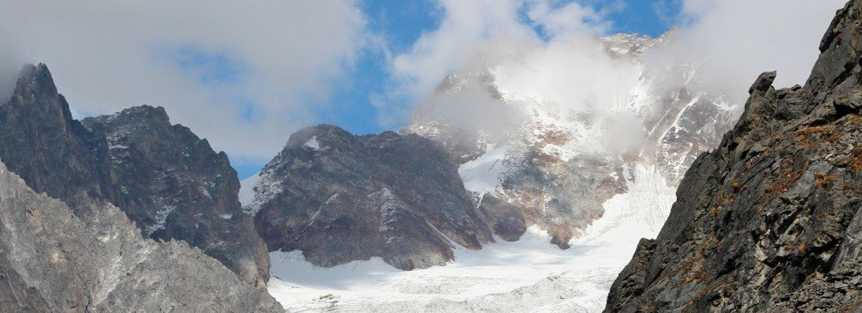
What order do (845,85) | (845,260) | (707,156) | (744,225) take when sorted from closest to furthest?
1. (845,260)
2. (744,225)
3. (845,85)
4. (707,156)

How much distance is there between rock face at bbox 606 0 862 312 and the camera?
1961 centimetres

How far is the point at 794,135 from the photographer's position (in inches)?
933

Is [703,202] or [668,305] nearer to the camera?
[668,305]

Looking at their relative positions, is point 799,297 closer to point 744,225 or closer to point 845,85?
point 744,225

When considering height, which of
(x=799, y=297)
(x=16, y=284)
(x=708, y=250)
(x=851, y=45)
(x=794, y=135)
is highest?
(x=16, y=284)

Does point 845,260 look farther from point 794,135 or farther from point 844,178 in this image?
point 794,135

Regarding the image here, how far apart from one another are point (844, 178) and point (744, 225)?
2691mm

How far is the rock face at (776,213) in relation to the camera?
64.3ft

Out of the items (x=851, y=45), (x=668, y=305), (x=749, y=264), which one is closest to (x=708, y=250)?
(x=668, y=305)

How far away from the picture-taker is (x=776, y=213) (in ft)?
69.9

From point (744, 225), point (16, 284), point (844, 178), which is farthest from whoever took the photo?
point (16, 284)

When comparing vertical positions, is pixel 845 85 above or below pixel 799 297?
above

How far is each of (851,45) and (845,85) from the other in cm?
110

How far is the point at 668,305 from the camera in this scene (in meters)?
24.9
